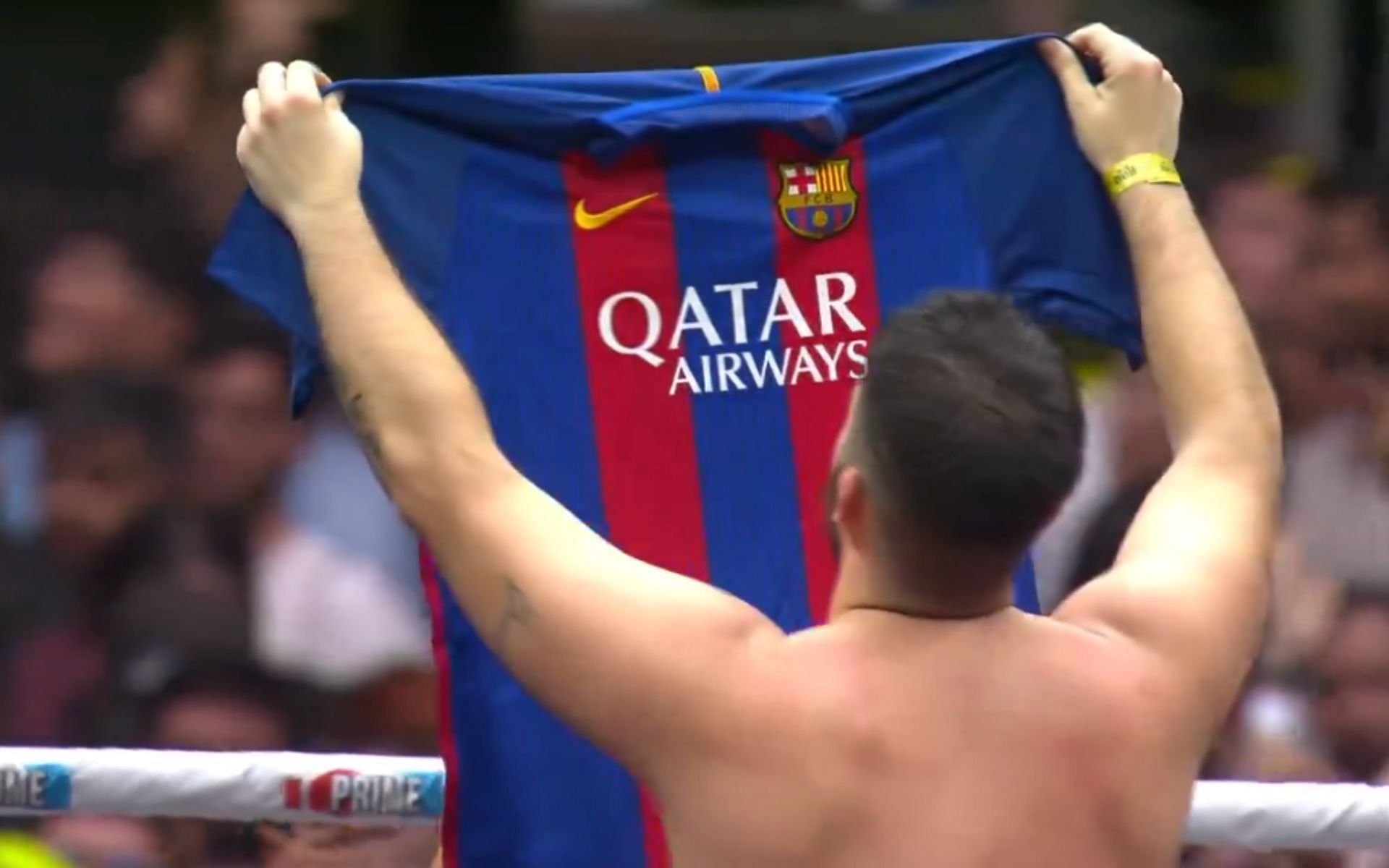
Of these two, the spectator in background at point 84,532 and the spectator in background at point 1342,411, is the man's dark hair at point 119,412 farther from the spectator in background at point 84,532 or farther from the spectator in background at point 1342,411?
the spectator in background at point 1342,411

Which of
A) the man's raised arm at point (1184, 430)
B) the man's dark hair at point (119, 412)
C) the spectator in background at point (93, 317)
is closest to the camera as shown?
the man's raised arm at point (1184, 430)

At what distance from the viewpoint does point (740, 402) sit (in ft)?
8.69

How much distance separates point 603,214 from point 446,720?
1.82ft

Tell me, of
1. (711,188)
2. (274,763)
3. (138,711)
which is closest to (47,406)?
(138,711)

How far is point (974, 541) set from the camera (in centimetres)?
195

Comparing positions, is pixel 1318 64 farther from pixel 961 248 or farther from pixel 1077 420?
pixel 1077 420

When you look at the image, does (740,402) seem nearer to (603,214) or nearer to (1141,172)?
(603,214)

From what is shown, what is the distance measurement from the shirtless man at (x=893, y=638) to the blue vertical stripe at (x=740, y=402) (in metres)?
0.55

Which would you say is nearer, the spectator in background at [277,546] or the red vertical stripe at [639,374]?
the red vertical stripe at [639,374]

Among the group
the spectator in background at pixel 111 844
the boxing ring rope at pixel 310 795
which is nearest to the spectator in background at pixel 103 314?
the spectator in background at pixel 111 844

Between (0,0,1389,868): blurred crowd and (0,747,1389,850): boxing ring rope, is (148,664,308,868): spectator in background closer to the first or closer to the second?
(0,0,1389,868): blurred crowd

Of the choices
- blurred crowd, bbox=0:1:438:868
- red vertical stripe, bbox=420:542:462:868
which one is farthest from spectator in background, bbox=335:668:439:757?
red vertical stripe, bbox=420:542:462:868

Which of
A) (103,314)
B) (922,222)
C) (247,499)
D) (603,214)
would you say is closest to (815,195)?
(922,222)

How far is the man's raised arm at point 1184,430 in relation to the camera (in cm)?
208
